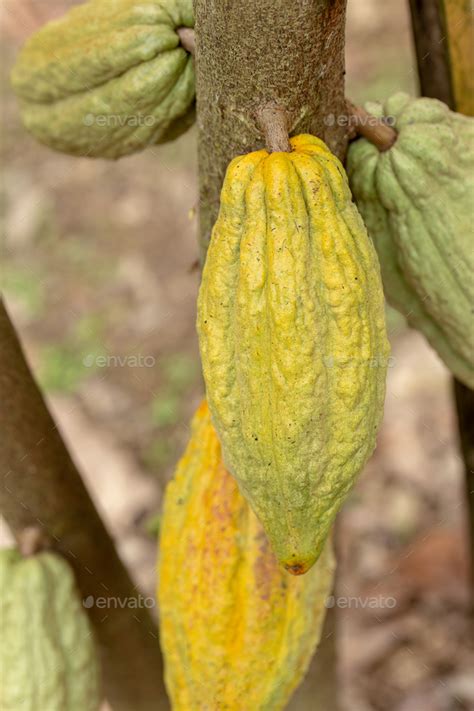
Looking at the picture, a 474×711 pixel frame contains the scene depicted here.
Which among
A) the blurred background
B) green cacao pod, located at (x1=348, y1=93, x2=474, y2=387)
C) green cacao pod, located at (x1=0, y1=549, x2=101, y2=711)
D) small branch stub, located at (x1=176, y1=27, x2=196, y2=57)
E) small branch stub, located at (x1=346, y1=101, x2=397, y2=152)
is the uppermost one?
small branch stub, located at (x1=176, y1=27, x2=196, y2=57)

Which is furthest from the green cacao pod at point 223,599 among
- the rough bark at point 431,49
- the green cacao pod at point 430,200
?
the rough bark at point 431,49

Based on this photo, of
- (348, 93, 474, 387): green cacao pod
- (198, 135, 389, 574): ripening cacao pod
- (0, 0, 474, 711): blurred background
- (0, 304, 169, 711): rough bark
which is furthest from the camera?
(0, 0, 474, 711): blurred background

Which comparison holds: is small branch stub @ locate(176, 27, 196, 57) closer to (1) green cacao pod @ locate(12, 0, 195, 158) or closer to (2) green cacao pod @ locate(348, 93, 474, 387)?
(1) green cacao pod @ locate(12, 0, 195, 158)

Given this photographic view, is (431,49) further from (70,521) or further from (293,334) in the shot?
(70,521)

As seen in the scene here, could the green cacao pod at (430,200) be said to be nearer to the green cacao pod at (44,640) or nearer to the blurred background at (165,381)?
the green cacao pod at (44,640)

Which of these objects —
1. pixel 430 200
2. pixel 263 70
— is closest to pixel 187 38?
pixel 263 70

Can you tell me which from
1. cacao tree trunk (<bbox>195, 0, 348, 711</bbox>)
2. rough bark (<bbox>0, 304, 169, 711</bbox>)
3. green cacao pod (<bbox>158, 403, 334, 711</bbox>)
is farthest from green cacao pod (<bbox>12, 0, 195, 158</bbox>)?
green cacao pod (<bbox>158, 403, 334, 711</bbox>)

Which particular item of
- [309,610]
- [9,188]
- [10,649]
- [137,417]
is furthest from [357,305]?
[9,188]

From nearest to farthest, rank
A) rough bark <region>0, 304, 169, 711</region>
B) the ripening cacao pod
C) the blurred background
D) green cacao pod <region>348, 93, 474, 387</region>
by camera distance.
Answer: the ripening cacao pod < green cacao pod <region>348, 93, 474, 387</region> < rough bark <region>0, 304, 169, 711</region> < the blurred background
